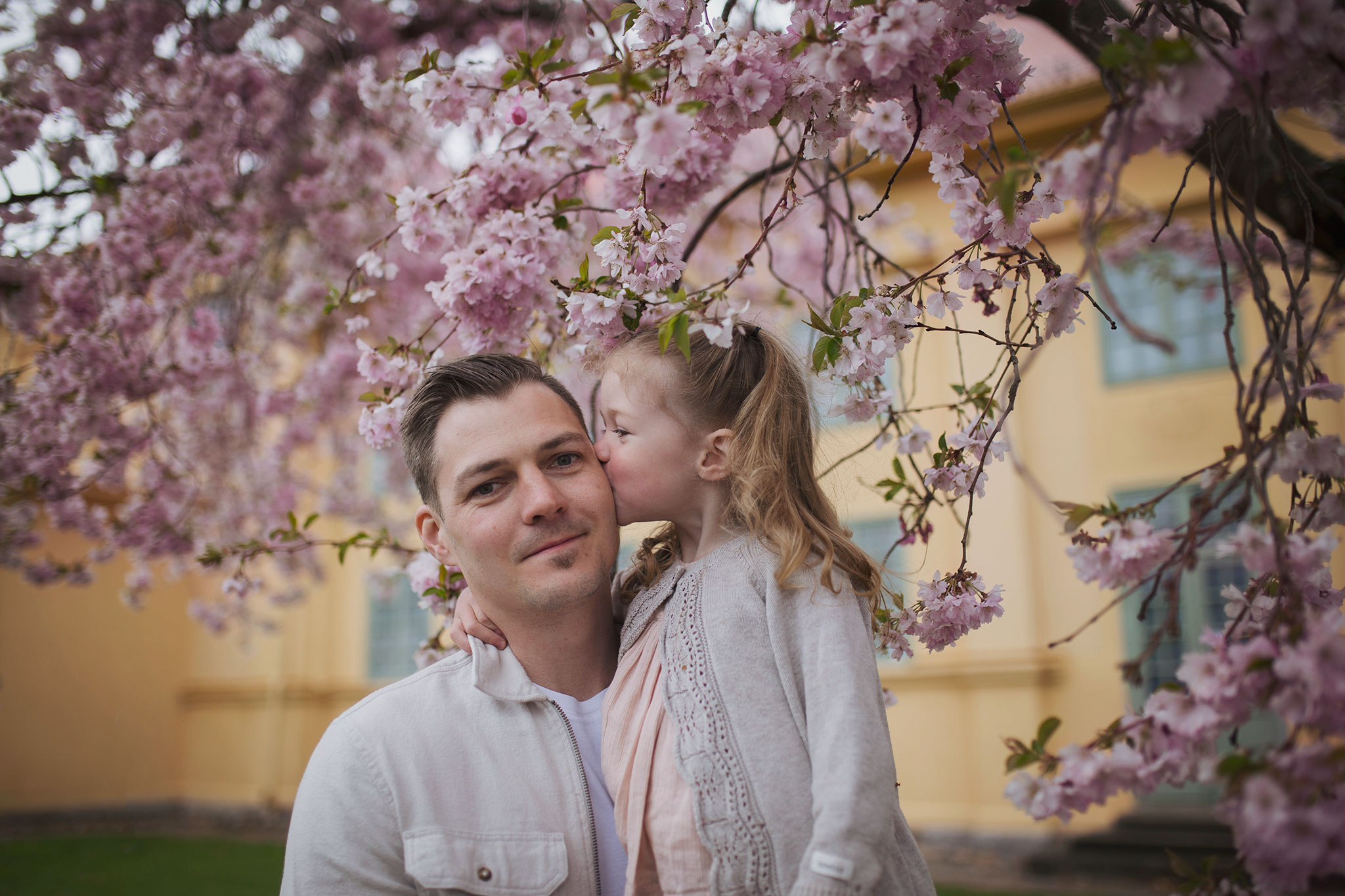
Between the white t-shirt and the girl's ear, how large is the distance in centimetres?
55

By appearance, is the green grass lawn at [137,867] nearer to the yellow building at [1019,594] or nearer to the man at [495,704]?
the yellow building at [1019,594]

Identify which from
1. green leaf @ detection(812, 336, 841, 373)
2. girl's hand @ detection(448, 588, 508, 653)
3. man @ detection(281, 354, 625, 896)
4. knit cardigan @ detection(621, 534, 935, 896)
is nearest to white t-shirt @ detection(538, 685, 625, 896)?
man @ detection(281, 354, 625, 896)

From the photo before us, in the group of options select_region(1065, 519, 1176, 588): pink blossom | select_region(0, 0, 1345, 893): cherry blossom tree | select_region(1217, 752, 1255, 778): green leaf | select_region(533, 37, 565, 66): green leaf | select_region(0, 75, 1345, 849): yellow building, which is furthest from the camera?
select_region(0, 75, 1345, 849): yellow building

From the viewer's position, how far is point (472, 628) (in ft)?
6.96

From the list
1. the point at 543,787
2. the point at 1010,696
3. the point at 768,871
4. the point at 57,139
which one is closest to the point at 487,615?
the point at 543,787

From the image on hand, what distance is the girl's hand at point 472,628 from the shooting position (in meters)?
2.11

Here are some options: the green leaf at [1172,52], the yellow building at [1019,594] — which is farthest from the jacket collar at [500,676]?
the yellow building at [1019,594]

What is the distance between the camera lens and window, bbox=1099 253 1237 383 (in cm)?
812

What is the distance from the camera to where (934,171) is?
5.82ft

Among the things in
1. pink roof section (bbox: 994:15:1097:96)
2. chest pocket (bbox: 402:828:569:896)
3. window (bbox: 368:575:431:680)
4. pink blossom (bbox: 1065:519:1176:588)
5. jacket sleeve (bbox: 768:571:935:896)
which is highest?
pink roof section (bbox: 994:15:1097:96)

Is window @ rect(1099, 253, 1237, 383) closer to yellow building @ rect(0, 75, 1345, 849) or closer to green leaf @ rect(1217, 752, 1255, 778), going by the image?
yellow building @ rect(0, 75, 1345, 849)

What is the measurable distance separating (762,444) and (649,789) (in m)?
0.79

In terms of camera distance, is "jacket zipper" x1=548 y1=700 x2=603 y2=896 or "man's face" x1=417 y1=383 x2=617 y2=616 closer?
"jacket zipper" x1=548 y1=700 x2=603 y2=896

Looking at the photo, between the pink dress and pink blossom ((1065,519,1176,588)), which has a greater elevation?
pink blossom ((1065,519,1176,588))
